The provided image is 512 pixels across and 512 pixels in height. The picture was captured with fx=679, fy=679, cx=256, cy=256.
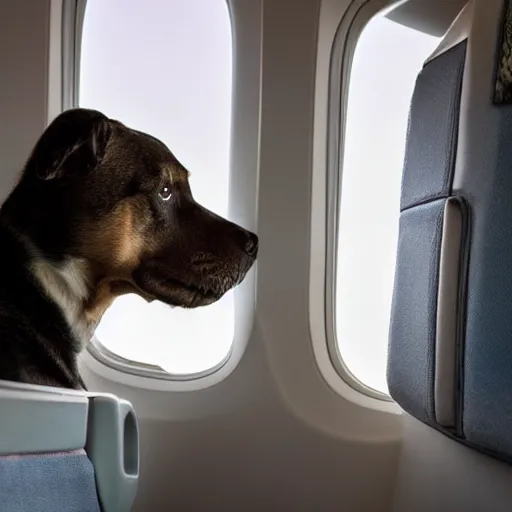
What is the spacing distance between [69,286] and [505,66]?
34.9 inches

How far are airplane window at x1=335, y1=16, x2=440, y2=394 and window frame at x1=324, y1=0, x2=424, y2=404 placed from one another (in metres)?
0.02

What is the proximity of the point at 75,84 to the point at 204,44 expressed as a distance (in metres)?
0.36

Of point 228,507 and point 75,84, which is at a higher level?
point 75,84

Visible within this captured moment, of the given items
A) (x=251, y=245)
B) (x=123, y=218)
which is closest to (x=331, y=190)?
(x=251, y=245)

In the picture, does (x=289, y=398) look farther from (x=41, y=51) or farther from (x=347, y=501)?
(x=41, y=51)

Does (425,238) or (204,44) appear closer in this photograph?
(425,238)

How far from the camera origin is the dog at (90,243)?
1.25 m

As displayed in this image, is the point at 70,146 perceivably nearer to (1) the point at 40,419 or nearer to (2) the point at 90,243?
(2) the point at 90,243

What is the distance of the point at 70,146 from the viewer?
48.1 inches

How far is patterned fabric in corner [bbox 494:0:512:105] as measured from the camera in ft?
3.08

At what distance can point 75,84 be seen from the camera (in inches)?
71.4

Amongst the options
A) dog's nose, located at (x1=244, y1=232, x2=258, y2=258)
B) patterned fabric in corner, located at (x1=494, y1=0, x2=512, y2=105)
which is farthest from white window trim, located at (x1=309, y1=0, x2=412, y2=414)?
patterned fabric in corner, located at (x1=494, y1=0, x2=512, y2=105)

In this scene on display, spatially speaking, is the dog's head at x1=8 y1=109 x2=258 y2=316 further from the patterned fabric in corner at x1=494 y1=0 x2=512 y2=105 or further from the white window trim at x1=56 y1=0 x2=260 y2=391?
the patterned fabric in corner at x1=494 y1=0 x2=512 y2=105

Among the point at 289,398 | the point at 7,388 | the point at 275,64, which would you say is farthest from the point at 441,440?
the point at 275,64
